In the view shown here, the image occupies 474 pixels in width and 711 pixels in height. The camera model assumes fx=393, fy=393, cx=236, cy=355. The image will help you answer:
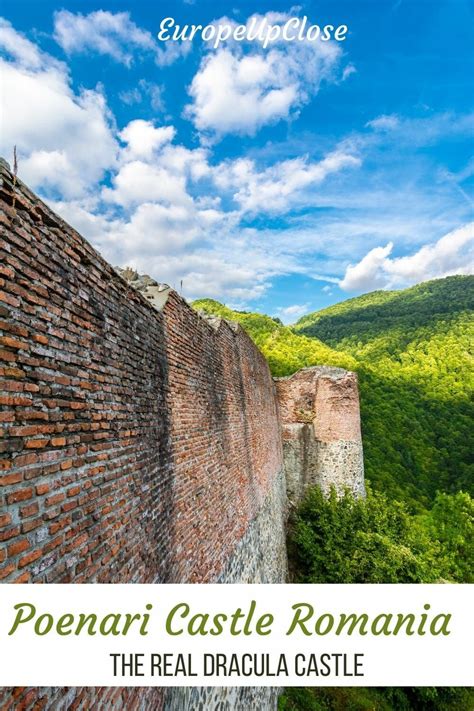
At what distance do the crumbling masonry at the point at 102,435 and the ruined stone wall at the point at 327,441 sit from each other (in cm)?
983

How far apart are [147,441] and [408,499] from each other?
2650cm

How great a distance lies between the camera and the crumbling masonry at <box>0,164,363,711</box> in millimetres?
1947

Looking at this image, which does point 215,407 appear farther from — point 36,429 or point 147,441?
point 36,429

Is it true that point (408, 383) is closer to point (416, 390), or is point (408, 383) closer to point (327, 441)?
point (416, 390)

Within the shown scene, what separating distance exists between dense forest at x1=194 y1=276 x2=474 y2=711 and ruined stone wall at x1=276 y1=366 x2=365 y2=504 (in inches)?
30.3

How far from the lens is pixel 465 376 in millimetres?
38844

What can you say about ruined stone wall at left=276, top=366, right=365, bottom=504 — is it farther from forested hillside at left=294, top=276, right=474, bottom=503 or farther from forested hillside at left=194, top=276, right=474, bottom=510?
forested hillside at left=294, top=276, right=474, bottom=503

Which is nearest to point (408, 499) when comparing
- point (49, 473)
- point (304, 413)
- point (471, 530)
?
point (471, 530)

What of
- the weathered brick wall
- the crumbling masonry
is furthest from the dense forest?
the weathered brick wall

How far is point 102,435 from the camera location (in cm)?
274

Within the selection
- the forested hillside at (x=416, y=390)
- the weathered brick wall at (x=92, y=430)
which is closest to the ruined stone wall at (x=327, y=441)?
the forested hillside at (x=416, y=390)

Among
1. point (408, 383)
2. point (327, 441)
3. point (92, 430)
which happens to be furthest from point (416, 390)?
point (92, 430)

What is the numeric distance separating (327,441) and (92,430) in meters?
14.5

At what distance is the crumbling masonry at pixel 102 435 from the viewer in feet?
6.39
